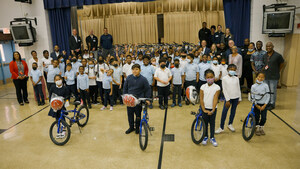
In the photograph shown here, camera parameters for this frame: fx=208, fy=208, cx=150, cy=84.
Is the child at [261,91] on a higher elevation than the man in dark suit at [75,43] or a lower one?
lower

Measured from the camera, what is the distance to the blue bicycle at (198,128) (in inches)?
157

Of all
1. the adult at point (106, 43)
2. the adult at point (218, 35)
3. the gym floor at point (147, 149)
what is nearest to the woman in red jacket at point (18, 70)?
the gym floor at point (147, 149)

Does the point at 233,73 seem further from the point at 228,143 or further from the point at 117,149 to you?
the point at 117,149

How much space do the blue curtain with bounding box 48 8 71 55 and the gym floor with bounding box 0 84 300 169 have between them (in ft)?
16.3

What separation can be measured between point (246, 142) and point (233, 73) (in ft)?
4.65

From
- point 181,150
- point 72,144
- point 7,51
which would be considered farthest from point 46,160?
point 7,51

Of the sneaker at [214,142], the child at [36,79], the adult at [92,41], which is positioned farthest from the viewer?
the adult at [92,41]

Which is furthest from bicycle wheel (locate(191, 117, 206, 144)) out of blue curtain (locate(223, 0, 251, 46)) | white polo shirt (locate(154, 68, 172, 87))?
blue curtain (locate(223, 0, 251, 46))

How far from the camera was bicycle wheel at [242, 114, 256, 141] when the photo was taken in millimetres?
4082

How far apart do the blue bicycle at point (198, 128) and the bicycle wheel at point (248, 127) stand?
889 mm

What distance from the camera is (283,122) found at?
199 inches

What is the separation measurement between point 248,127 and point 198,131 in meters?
1.02

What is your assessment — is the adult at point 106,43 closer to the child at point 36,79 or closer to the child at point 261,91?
the child at point 36,79

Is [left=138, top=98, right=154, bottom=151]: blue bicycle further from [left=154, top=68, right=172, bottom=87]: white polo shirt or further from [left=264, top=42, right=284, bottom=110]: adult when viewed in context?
[left=264, top=42, right=284, bottom=110]: adult
